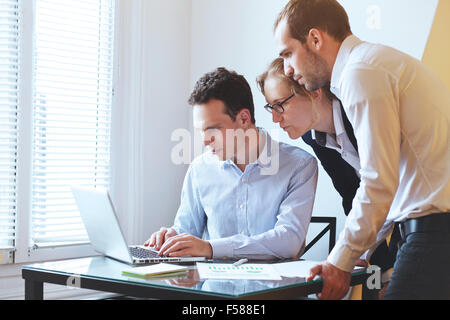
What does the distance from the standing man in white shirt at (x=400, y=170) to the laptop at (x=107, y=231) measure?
0.55m

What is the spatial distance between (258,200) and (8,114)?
1439 millimetres

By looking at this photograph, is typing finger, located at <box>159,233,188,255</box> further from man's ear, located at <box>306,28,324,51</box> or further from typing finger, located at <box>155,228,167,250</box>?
man's ear, located at <box>306,28,324,51</box>

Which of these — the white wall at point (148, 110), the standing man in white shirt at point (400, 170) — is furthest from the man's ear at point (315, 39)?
the white wall at point (148, 110)

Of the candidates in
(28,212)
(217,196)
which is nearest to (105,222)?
(217,196)

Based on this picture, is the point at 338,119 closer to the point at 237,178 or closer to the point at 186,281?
the point at 237,178

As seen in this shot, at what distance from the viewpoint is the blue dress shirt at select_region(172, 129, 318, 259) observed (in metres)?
1.95

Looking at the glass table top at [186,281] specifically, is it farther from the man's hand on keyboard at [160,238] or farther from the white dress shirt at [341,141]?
the white dress shirt at [341,141]

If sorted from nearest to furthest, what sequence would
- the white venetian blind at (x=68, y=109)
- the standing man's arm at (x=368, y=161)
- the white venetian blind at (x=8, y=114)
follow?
the standing man's arm at (x=368, y=161)
the white venetian blind at (x=8, y=114)
the white venetian blind at (x=68, y=109)

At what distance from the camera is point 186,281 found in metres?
1.42

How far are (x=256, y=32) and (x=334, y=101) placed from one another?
141 cm

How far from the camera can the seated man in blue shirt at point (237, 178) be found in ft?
6.76

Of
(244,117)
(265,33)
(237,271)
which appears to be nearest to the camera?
(237,271)

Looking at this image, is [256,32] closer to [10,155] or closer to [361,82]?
[10,155]

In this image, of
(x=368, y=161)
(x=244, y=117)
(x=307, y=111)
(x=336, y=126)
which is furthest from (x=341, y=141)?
(x=368, y=161)
